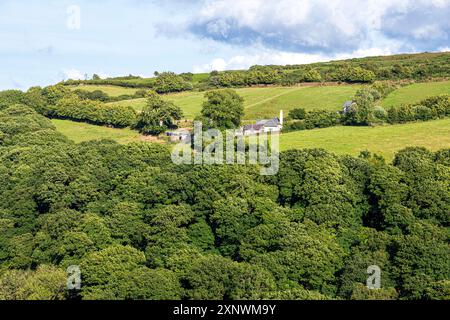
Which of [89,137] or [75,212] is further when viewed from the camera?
[89,137]

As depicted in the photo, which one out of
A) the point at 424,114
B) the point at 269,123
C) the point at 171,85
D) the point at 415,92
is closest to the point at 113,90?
the point at 171,85

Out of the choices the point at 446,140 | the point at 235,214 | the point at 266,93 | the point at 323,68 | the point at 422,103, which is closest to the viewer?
the point at 235,214

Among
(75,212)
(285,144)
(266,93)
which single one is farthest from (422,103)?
(75,212)

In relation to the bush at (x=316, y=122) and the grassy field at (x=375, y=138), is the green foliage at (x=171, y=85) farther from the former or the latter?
the grassy field at (x=375, y=138)

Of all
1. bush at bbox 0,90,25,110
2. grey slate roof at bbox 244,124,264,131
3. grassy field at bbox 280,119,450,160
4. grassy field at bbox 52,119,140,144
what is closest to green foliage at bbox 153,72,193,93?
grassy field at bbox 52,119,140,144

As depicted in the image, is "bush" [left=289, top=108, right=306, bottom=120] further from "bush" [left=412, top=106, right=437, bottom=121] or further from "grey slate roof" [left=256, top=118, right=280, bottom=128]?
"bush" [left=412, top=106, right=437, bottom=121]
